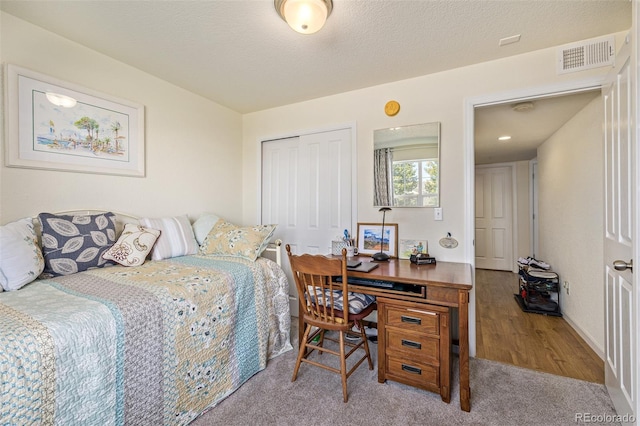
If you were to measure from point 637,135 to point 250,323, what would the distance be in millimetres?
2317

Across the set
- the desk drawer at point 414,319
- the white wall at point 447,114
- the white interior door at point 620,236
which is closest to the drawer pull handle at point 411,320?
the desk drawer at point 414,319

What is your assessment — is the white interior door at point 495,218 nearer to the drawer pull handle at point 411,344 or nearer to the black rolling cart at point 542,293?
the black rolling cart at point 542,293

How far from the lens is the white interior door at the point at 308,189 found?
9.35 ft

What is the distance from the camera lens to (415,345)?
175 cm

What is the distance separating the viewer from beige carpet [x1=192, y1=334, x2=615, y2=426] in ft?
5.09

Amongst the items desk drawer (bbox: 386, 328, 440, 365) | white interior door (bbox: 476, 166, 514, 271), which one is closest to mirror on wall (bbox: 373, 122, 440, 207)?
desk drawer (bbox: 386, 328, 440, 365)

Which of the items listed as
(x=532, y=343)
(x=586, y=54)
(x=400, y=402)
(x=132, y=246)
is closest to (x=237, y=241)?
(x=132, y=246)

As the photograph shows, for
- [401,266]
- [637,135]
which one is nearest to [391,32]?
[637,135]

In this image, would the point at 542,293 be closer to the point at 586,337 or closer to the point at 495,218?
the point at 586,337

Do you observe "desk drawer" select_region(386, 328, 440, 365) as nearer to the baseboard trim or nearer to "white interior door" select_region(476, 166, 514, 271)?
the baseboard trim

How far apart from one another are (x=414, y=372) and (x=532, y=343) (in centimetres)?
144

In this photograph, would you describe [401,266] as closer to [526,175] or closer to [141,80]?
[141,80]

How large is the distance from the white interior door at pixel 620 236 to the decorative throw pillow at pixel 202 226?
2.81m

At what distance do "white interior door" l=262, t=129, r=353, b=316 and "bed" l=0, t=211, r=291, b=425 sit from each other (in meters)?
0.97
